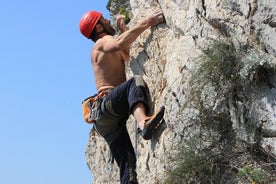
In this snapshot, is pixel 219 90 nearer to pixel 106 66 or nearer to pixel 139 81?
pixel 139 81

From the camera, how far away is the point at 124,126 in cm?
899

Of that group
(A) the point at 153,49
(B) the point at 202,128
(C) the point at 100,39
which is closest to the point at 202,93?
(B) the point at 202,128

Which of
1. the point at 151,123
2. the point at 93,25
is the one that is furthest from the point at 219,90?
the point at 93,25

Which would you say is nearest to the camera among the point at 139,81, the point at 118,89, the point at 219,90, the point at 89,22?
the point at 219,90

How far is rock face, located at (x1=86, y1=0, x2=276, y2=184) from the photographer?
654 centimetres

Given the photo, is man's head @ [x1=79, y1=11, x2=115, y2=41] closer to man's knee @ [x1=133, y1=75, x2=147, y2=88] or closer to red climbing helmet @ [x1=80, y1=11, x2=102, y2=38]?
red climbing helmet @ [x1=80, y1=11, x2=102, y2=38]

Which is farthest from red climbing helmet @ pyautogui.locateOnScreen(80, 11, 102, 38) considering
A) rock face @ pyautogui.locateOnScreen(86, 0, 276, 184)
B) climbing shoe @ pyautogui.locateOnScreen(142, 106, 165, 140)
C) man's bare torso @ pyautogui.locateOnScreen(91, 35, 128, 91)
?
climbing shoe @ pyautogui.locateOnScreen(142, 106, 165, 140)

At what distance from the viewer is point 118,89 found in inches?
324

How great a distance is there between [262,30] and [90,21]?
3.45 meters

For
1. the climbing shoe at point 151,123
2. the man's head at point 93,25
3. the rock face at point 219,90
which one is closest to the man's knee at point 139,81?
the rock face at point 219,90

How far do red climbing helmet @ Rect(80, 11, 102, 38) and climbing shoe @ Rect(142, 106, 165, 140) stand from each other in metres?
2.16

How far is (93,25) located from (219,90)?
3.04 m

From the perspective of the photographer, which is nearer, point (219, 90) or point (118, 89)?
point (219, 90)

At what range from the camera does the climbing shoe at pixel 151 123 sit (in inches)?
303
